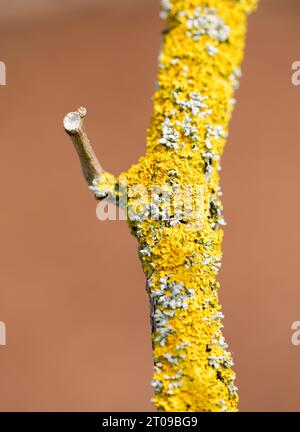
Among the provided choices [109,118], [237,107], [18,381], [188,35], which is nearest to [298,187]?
[237,107]

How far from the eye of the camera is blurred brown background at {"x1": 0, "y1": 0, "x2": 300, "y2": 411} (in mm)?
2109

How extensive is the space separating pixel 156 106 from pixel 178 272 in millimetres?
204

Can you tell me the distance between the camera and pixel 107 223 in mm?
2416

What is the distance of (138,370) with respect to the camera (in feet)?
7.01

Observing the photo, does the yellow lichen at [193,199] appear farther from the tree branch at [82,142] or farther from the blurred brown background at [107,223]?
the blurred brown background at [107,223]

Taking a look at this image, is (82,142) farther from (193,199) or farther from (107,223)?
(107,223)

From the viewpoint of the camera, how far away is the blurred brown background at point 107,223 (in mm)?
2109

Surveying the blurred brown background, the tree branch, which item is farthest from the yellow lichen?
the blurred brown background

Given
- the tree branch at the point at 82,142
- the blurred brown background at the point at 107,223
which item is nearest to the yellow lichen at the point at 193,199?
the tree branch at the point at 82,142

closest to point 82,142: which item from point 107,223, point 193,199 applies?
point 193,199

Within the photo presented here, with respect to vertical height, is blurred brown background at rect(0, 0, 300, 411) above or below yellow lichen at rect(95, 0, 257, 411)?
above

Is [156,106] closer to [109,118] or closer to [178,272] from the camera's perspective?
[178,272]

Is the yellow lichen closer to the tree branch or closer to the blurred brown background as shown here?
the tree branch

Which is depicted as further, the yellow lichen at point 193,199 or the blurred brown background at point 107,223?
the blurred brown background at point 107,223
